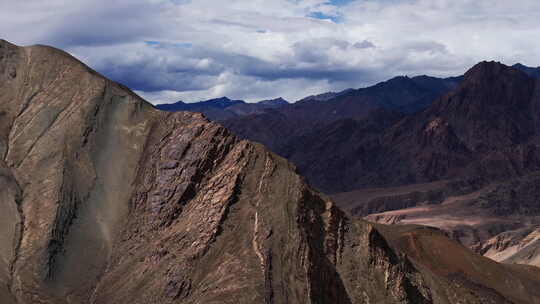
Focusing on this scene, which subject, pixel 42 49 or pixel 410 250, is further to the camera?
pixel 410 250

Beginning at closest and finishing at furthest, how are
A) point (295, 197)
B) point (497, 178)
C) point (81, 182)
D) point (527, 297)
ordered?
point (295, 197)
point (81, 182)
point (527, 297)
point (497, 178)

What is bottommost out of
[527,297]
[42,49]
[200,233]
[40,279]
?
[527,297]

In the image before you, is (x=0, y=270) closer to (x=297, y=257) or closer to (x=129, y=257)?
(x=129, y=257)

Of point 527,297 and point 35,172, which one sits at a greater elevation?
point 35,172

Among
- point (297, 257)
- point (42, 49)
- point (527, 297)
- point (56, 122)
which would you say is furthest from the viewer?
point (527, 297)

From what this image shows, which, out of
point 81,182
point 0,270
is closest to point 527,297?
point 81,182

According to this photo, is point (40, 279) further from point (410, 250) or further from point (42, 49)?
point (410, 250)
